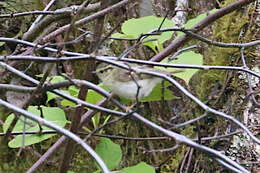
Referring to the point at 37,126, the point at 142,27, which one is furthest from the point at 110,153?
the point at 142,27

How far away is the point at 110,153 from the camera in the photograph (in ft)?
2.97

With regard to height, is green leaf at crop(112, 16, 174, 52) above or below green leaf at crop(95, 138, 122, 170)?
above

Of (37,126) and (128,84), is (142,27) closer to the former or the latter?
(128,84)

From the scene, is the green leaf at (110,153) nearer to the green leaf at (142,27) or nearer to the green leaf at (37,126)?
the green leaf at (37,126)

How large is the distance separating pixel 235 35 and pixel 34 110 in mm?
878

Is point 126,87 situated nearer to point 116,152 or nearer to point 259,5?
point 116,152

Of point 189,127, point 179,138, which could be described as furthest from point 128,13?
point 179,138

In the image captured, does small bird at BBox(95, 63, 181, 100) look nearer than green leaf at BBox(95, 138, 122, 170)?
Yes

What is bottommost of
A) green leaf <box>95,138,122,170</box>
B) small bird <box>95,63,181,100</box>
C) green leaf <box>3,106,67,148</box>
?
green leaf <box>95,138,122,170</box>

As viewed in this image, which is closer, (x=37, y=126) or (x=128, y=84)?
(x=128, y=84)

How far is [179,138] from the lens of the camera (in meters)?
0.46

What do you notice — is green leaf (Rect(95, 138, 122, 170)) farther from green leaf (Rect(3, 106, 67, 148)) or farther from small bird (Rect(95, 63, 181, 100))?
small bird (Rect(95, 63, 181, 100))

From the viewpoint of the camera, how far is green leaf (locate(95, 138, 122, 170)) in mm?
893

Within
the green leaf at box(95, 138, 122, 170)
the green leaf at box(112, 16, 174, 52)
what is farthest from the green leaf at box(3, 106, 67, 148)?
the green leaf at box(112, 16, 174, 52)
